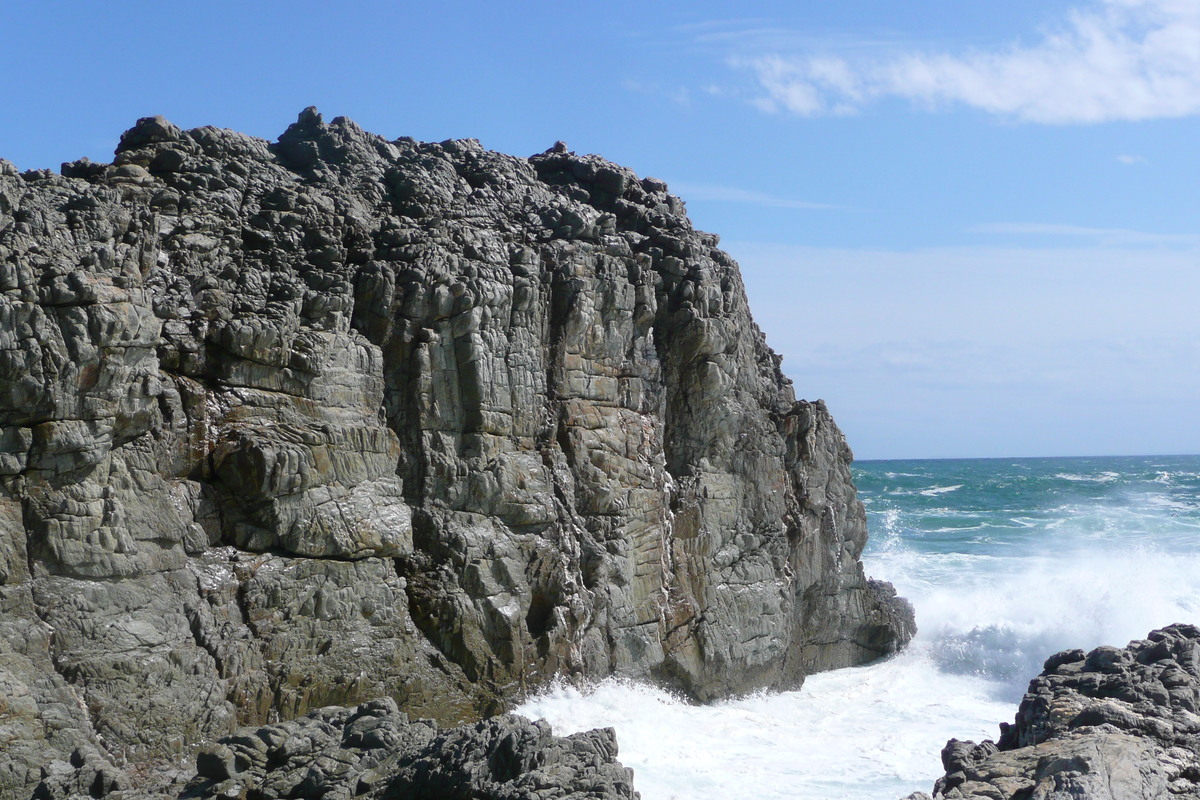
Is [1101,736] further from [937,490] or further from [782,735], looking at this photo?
[937,490]

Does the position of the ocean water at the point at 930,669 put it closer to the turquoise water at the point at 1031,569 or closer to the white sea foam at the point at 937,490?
the turquoise water at the point at 1031,569

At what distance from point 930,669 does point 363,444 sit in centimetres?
1171

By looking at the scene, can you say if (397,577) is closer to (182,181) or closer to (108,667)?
(108,667)

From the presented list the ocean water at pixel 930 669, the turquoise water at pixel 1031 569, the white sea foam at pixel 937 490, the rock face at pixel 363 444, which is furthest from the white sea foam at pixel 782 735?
the white sea foam at pixel 937 490

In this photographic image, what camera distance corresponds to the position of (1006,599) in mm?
24797

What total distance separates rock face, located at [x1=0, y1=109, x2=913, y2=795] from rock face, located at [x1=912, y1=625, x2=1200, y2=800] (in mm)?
6189

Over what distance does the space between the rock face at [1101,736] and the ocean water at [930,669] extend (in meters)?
3.84

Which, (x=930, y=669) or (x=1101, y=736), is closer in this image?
(x=1101, y=736)

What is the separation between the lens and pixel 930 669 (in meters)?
20.1

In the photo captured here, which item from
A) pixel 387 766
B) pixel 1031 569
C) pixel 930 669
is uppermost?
pixel 387 766

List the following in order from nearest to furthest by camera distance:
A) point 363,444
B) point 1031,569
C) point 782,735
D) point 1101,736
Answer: point 1101,736
point 363,444
point 782,735
point 1031,569

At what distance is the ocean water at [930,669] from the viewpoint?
1349 centimetres

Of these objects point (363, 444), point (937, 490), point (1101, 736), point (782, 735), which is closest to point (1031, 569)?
point (782, 735)

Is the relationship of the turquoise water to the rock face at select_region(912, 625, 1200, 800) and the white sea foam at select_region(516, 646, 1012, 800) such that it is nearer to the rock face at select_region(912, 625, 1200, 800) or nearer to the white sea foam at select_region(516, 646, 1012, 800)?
the white sea foam at select_region(516, 646, 1012, 800)
